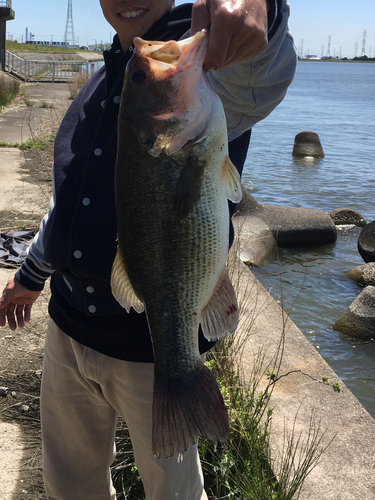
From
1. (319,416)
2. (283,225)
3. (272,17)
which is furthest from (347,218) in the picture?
(272,17)

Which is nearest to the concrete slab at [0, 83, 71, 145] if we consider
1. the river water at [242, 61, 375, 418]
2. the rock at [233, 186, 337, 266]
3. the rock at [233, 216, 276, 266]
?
the rock at [233, 216, 276, 266]

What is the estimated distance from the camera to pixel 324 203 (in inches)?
628

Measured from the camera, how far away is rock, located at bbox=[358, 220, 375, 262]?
34.4 feet

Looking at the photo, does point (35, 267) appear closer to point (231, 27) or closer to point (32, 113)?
point (231, 27)

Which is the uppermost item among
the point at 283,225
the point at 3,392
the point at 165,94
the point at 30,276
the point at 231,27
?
the point at 231,27

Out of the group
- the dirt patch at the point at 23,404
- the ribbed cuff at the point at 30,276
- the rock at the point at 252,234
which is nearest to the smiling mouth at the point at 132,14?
the ribbed cuff at the point at 30,276

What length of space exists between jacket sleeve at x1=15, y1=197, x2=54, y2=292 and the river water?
1.80 metres

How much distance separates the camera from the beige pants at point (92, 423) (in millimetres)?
2086

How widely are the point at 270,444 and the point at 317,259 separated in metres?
8.04

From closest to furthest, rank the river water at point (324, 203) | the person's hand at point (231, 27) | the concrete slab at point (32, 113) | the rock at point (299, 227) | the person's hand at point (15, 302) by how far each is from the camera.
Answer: the person's hand at point (231, 27) < the person's hand at point (15, 302) < the river water at point (324, 203) < the rock at point (299, 227) < the concrete slab at point (32, 113)

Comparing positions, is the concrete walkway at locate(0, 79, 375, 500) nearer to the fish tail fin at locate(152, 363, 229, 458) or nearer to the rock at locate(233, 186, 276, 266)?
the fish tail fin at locate(152, 363, 229, 458)

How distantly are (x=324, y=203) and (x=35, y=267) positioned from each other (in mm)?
14345

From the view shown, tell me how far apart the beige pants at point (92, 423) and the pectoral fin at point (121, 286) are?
1.52ft

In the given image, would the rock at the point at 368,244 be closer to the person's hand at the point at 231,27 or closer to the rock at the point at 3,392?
the rock at the point at 3,392
